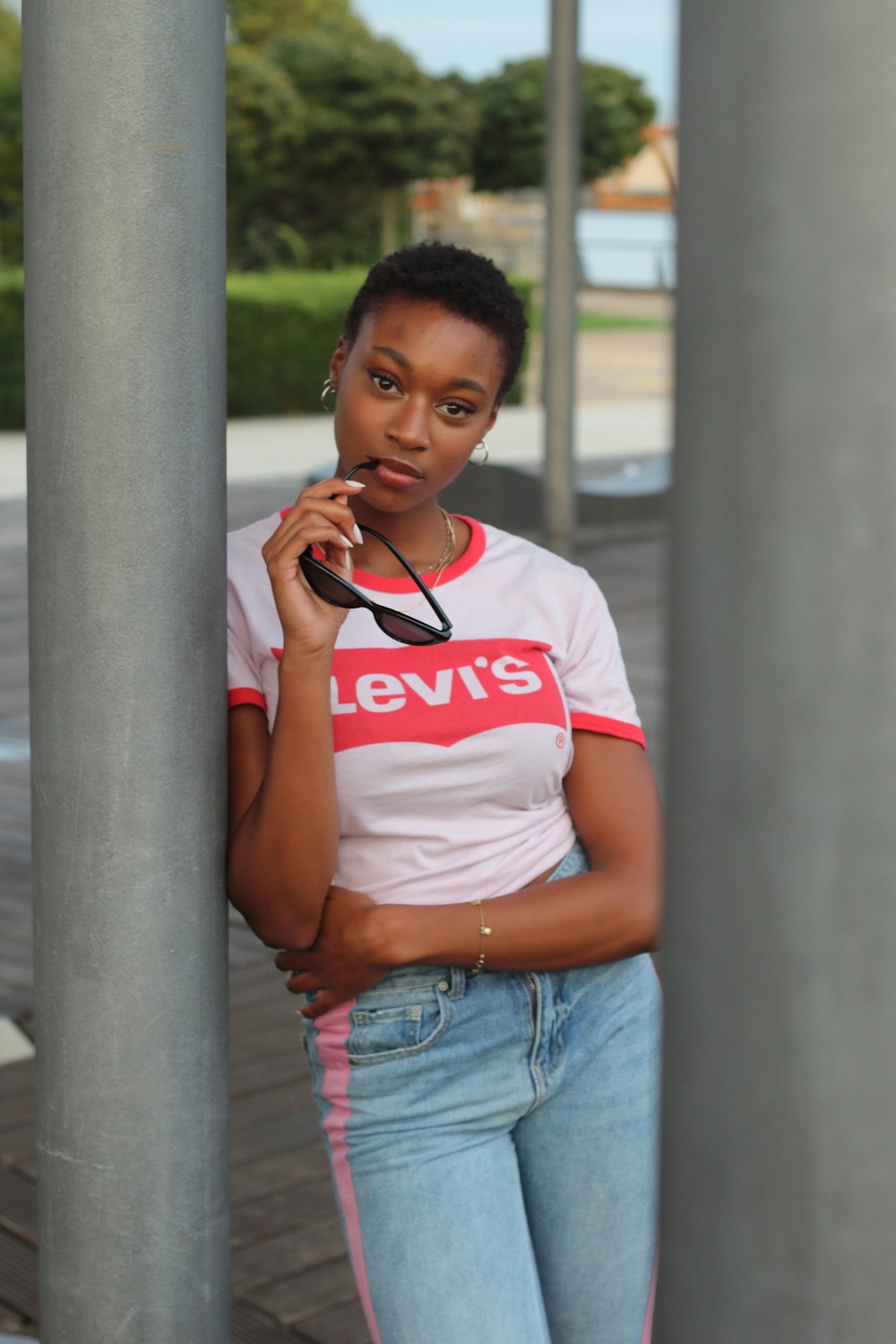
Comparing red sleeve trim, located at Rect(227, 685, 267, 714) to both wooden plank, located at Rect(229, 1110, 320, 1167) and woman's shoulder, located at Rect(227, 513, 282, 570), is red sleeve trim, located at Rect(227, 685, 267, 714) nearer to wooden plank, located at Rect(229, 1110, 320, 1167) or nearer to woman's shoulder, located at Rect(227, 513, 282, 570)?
woman's shoulder, located at Rect(227, 513, 282, 570)

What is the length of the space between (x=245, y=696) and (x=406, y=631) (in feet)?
0.69

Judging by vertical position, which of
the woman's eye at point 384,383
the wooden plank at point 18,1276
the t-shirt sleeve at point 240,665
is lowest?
the wooden plank at point 18,1276

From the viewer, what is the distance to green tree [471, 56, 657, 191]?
90.4ft

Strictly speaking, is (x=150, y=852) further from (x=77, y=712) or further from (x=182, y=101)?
(x=182, y=101)

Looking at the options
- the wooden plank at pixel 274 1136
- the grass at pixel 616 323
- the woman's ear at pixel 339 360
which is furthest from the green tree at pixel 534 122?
the woman's ear at pixel 339 360

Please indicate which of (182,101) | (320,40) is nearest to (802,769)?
(182,101)

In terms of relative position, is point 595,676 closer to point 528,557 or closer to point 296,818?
point 528,557

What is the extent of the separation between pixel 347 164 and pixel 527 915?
2531 centimetres

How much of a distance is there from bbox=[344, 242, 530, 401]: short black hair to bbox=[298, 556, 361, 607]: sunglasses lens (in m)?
0.35

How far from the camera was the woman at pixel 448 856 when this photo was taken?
1.63m

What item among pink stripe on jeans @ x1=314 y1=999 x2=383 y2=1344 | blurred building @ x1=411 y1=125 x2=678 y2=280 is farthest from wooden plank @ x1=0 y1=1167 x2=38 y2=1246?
blurred building @ x1=411 y1=125 x2=678 y2=280

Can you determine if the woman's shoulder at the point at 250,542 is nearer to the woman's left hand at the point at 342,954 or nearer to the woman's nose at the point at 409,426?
the woman's nose at the point at 409,426

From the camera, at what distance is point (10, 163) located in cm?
2398

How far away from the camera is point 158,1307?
175 cm
